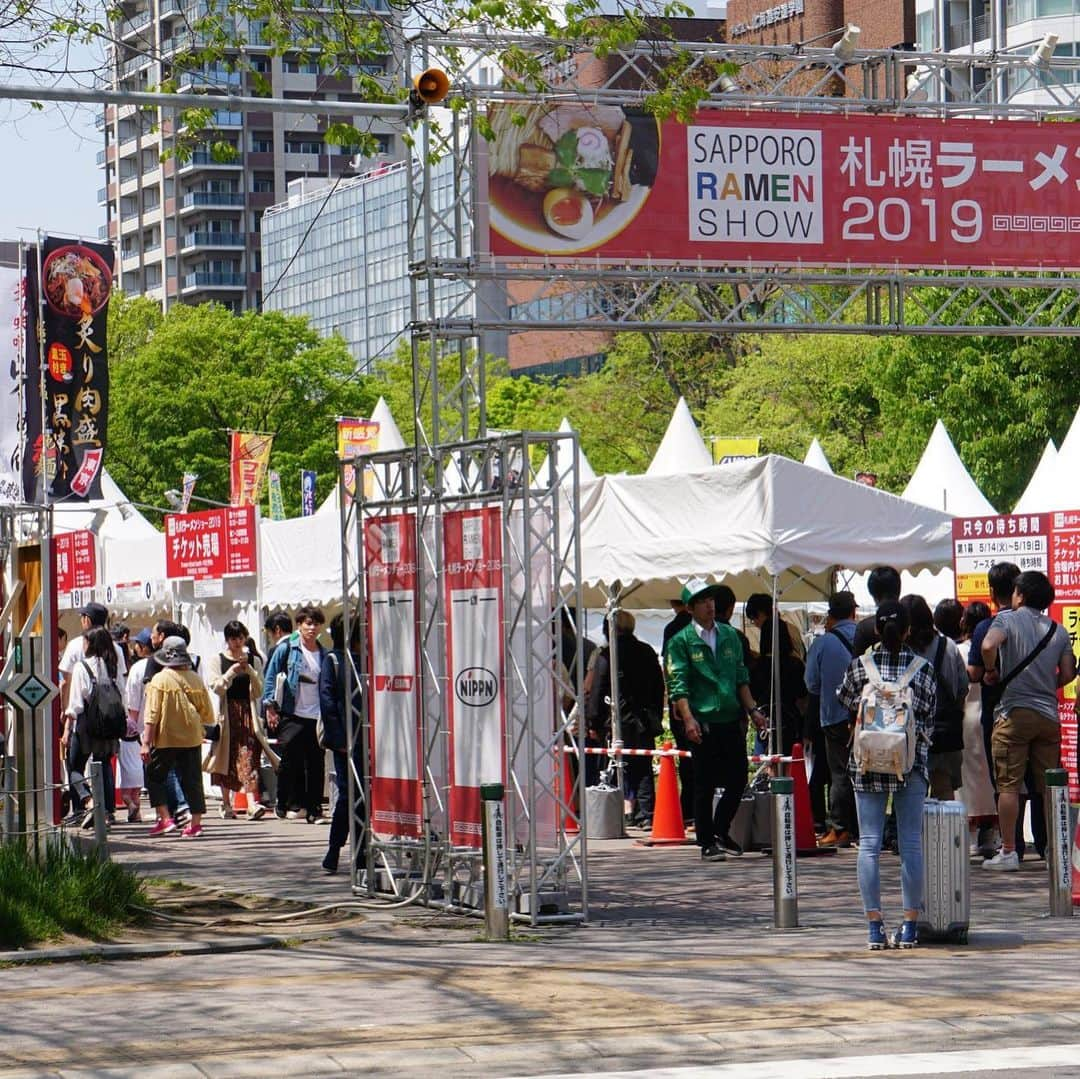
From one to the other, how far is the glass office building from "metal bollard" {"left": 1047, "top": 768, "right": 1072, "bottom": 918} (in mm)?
124372

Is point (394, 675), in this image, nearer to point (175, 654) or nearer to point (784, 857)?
point (784, 857)

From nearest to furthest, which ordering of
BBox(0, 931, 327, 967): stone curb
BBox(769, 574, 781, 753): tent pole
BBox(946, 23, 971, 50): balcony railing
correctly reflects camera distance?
BBox(0, 931, 327, 967): stone curb → BBox(769, 574, 781, 753): tent pole → BBox(946, 23, 971, 50): balcony railing

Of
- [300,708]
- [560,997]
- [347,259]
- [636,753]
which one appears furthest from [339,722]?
[347,259]

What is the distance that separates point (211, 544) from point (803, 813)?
1152cm

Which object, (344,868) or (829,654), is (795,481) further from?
(344,868)

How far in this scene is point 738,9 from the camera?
96.6 meters

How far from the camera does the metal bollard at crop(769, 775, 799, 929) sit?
39.5 ft

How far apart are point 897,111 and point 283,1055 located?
12.7m

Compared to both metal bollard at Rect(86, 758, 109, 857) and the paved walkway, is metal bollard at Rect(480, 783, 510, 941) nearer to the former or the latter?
the paved walkway

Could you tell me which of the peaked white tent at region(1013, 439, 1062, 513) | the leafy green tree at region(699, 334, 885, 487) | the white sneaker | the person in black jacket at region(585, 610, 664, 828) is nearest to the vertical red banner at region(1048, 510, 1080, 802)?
the white sneaker

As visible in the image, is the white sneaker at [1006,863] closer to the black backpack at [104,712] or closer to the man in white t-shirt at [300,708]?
the man in white t-shirt at [300,708]

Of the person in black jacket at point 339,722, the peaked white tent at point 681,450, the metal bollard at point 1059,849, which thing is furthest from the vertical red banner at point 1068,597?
the peaked white tent at point 681,450

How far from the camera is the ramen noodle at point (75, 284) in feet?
70.0

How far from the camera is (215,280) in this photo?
148125 millimetres
